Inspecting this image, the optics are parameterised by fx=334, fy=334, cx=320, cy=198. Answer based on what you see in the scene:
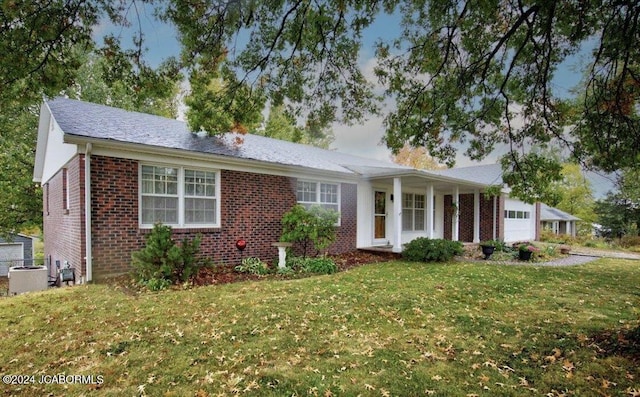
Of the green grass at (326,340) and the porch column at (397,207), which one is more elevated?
the porch column at (397,207)

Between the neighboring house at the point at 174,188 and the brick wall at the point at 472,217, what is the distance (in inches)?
139

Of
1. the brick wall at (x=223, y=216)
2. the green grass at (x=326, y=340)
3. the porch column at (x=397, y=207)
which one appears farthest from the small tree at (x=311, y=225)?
the porch column at (x=397, y=207)

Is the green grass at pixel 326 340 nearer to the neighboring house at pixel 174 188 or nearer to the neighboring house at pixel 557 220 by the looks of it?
the neighboring house at pixel 174 188

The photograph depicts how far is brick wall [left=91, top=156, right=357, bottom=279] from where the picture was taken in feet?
23.6

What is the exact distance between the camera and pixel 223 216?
902 centimetres

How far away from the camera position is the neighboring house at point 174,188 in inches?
283

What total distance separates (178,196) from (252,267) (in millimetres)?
2599

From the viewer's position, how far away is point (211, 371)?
3309 mm

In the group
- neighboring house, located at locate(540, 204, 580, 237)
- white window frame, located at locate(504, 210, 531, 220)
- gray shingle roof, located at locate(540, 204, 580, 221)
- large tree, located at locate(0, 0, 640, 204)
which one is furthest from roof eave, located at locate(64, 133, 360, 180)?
neighboring house, located at locate(540, 204, 580, 237)

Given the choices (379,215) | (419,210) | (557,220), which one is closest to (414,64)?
(379,215)

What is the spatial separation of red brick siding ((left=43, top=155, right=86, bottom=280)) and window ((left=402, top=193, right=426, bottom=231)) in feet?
38.6

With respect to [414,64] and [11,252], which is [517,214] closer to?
[414,64]

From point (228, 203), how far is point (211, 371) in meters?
6.19

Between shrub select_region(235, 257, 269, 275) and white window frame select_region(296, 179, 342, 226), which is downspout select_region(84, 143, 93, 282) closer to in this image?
shrub select_region(235, 257, 269, 275)
